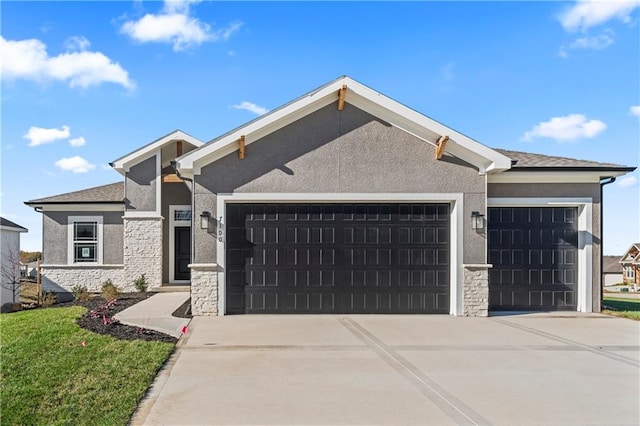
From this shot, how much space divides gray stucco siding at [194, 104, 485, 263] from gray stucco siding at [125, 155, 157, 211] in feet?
21.0

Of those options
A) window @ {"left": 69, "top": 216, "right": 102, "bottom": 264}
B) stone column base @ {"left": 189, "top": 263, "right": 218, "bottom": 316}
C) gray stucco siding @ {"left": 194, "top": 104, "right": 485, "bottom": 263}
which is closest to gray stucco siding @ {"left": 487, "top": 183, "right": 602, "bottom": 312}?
gray stucco siding @ {"left": 194, "top": 104, "right": 485, "bottom": 263}

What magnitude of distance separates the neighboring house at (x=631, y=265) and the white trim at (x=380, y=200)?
2355 inches

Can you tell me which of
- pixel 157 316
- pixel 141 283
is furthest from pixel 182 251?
pixel 157 316

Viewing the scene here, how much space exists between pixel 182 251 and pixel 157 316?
7.05m

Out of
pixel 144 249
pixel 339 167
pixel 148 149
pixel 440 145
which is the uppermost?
pixel 148 149

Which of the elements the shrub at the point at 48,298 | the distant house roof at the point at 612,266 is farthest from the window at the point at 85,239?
the distant house roof at the point at 612,266

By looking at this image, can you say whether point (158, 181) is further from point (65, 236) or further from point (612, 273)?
point (612, 273)

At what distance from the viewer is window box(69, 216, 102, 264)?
17438 mm

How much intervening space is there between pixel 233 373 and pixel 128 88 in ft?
31.1

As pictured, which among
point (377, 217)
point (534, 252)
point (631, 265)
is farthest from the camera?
point (631, 265)

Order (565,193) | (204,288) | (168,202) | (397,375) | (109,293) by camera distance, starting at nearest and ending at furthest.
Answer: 1. (397,375)
2. (204,288)
3. (565,193)
4. (109,293)
5. (168,202)

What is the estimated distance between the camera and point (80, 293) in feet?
52.2

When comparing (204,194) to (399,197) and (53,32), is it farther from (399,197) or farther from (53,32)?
(53,32)

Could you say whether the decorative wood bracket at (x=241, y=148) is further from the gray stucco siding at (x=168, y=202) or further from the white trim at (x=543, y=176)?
the gray stucco siding at (x=168, y=202)
